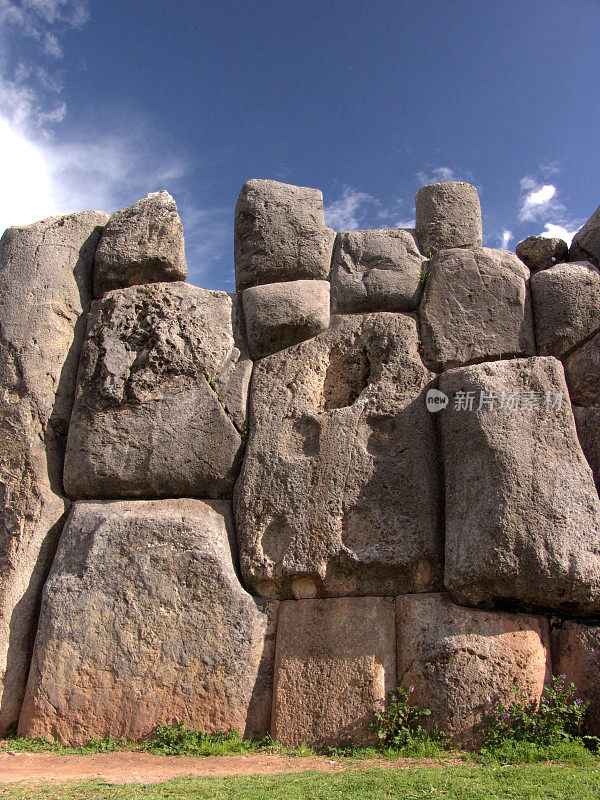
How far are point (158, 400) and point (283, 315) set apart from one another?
1296mm

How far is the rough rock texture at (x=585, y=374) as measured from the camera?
506 centimetres

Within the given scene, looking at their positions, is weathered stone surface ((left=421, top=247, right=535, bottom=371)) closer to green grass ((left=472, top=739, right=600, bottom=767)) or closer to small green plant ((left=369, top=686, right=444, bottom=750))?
small green plant ((left=369, top=686, right=444, bottom=750))

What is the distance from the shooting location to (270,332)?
5.61 m

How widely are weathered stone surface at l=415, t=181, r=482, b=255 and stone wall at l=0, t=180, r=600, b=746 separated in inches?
0.9

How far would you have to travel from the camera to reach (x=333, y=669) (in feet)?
14.7

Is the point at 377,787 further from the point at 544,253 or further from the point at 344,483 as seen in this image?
the point at 544,253

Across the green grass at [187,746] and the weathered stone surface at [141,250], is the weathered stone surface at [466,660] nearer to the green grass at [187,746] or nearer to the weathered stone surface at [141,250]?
the green grass at [187,746]

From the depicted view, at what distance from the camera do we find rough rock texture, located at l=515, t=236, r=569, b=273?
5.88m

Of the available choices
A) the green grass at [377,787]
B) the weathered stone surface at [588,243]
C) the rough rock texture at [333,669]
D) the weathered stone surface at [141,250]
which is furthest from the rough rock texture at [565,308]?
the weathered stone surface at [141,250]

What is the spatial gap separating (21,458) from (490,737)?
4087mm


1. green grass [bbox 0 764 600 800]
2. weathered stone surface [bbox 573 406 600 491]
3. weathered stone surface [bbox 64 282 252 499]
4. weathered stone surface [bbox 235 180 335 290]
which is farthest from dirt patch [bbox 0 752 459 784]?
weathered stone surface [bbox 235 180 335 290]

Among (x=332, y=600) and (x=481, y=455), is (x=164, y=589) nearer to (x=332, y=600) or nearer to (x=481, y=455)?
(x=332, y=600)

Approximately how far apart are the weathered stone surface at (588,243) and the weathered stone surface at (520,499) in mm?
Answer: 1419

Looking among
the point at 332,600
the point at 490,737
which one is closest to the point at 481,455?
the point at 332,600
